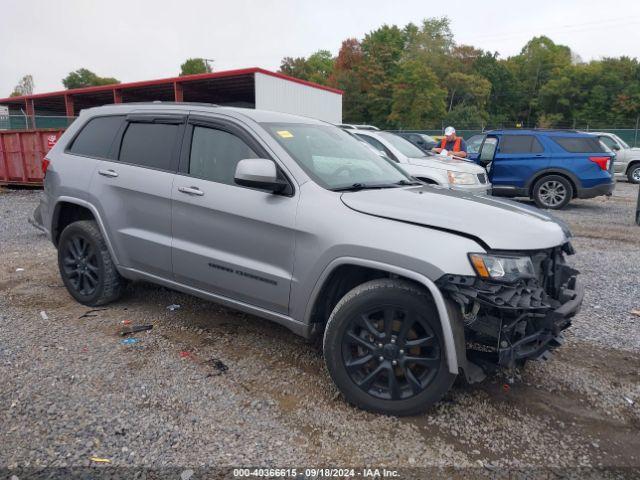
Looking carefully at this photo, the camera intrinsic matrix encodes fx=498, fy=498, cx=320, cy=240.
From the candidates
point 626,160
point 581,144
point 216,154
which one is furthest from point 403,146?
point 626,160

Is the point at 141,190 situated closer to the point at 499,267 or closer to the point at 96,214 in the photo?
the point at 96,214

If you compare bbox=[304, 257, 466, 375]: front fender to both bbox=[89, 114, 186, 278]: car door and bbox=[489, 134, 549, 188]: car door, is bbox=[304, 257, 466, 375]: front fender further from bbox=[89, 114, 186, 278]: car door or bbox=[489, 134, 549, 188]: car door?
bbox=[489, 134, 549, 188]: car door

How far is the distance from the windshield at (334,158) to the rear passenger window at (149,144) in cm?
92

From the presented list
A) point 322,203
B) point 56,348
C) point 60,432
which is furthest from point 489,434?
point 56,348

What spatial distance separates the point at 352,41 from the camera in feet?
232

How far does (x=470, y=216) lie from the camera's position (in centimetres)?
294

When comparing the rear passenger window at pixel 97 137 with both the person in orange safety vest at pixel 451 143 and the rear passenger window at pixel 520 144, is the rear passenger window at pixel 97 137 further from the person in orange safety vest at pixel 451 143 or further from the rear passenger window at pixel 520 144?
the rear passenger window at pixel 520 144

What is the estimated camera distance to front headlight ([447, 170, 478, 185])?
27.0ft

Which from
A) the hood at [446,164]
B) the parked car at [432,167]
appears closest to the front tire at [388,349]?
the parked car at [432,167]

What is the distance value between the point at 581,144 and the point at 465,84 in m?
60.3

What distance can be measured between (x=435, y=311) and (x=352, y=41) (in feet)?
242

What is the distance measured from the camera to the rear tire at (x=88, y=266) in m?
4.43

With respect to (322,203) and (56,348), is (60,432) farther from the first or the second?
(322,203)

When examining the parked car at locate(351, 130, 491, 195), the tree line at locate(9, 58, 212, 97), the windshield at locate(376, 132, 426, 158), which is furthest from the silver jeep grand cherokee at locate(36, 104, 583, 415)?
the tree line at locate(9, 58, 212, 97)
